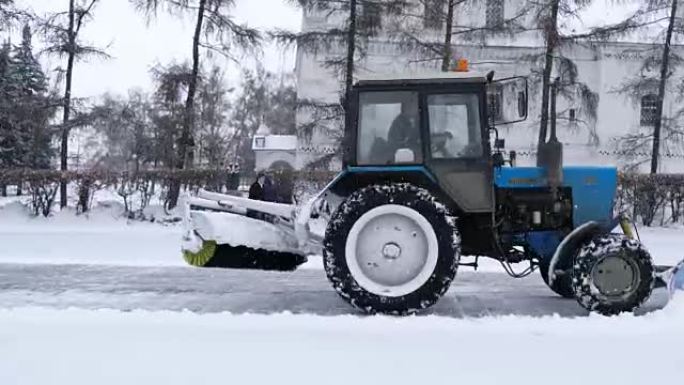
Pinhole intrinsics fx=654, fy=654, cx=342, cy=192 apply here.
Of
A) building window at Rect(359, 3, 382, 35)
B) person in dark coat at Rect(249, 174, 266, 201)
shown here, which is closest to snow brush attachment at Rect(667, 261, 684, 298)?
person in dark coat at Rect(249, 174, 266, 201)

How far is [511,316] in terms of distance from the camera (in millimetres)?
6309

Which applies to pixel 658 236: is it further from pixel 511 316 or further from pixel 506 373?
pixel 506 373

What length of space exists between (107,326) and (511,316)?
12.2ft

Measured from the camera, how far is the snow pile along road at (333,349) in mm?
4441

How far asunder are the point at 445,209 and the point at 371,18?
12.5m

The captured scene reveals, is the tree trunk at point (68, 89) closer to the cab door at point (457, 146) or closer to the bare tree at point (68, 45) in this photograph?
the bare tree at point (68, 45)

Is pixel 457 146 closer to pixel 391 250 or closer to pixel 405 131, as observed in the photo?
pixel 405 131

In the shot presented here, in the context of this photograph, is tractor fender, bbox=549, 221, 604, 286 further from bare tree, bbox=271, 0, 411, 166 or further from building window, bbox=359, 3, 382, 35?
building window, bbox=359, 3, 382, 35

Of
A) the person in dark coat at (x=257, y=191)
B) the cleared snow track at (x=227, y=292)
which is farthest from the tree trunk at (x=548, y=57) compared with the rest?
the cleared snow track at (x=227, y=292)

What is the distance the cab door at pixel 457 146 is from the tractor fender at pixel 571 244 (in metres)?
0.92

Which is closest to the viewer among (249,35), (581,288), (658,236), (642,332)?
(642,332)

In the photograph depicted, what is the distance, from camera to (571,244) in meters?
6.50

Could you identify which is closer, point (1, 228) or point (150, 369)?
point (150, 369)

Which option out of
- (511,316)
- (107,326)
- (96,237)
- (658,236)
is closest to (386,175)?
(511,316)
